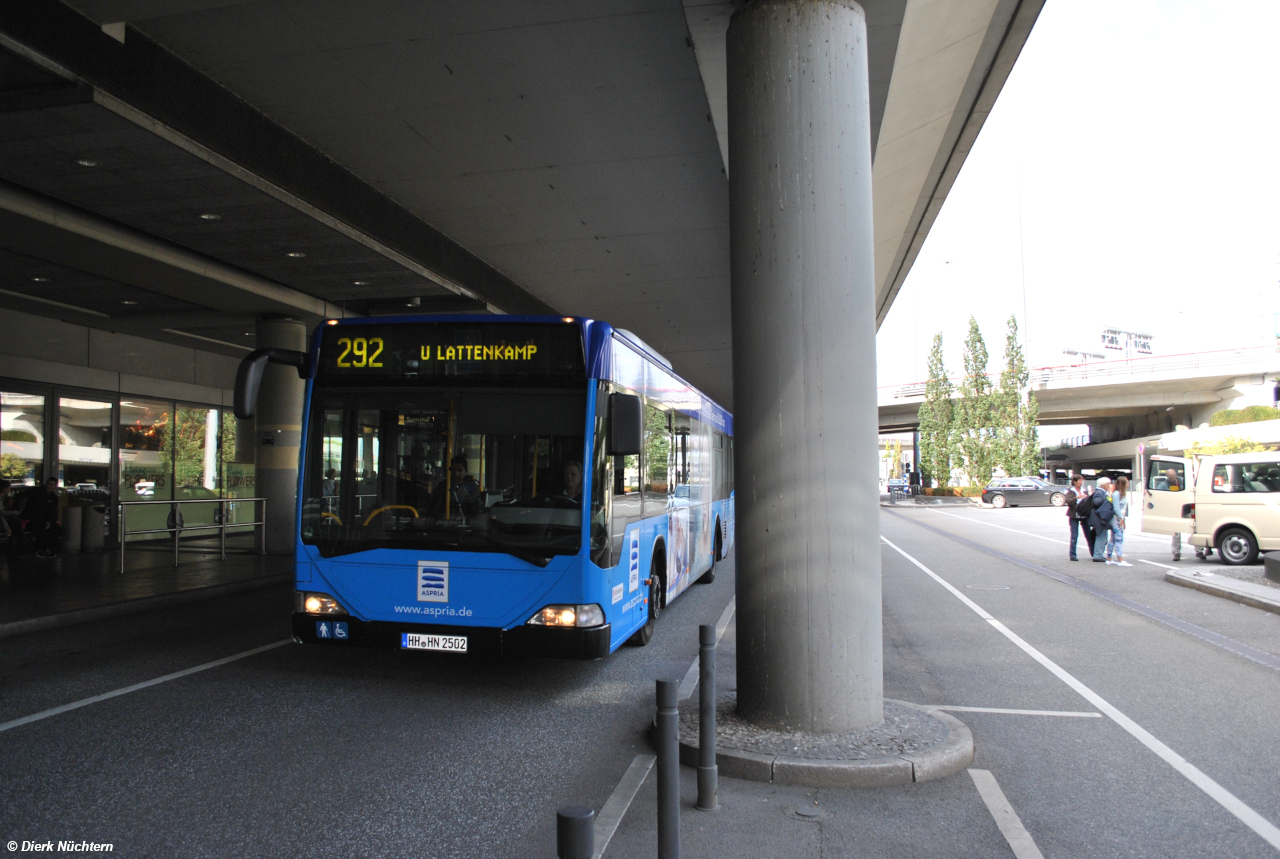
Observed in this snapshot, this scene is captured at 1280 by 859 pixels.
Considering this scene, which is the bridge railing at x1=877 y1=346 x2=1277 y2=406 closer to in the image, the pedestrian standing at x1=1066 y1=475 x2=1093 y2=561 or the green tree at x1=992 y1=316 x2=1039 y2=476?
the green tree at x1=992 y1=316 x2=1039 y2=476

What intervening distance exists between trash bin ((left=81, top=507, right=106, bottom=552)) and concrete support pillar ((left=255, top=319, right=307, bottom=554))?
360 cm

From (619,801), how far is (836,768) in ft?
4.09

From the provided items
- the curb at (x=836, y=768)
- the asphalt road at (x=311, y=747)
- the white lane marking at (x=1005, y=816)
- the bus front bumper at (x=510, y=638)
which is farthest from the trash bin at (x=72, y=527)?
the white lane marking at (x=1005, y=816)

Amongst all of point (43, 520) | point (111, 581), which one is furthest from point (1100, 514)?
point (43, 520)

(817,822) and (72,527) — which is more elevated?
(72,527)

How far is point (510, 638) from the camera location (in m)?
6.42

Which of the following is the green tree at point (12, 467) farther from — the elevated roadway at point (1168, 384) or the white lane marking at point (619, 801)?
the elevated roadway at point (1168, 384)

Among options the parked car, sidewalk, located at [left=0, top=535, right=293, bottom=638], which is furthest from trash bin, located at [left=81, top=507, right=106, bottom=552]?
the parked car

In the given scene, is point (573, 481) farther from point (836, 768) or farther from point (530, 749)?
point (836, 768)

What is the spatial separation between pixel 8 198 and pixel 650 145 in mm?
8017

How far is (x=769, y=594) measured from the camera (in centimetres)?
546

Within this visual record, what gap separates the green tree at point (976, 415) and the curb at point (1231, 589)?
50.4 meters

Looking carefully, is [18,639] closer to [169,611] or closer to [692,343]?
[169,611]

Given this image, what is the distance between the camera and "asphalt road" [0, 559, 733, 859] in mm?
4164
